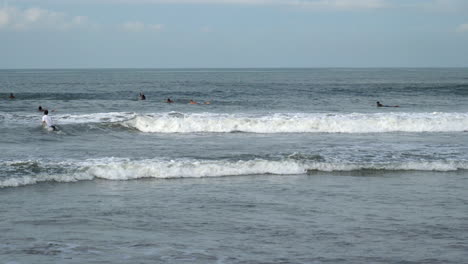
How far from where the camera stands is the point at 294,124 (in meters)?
25.0

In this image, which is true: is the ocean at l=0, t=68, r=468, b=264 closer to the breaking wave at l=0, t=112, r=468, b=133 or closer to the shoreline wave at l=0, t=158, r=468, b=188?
the shoreline wave at l=0, t=158, r=468, b=188

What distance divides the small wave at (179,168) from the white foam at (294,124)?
905 centimetres

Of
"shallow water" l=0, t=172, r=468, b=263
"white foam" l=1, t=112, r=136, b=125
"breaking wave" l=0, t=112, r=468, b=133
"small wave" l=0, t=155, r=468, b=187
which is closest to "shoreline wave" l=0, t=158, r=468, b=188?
"small wave" l=0, t=155, r=468, b=187

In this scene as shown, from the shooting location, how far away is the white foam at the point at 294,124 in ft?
81.0

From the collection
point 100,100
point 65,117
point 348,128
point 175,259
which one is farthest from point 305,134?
point 100,100

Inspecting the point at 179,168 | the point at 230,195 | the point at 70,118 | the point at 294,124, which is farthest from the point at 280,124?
the point at 230,195

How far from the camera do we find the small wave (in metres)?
13.7

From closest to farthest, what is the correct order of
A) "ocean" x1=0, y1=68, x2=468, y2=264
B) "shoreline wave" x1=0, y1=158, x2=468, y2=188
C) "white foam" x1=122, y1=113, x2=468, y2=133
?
→ "ocean" x1=0, y1=68, x2=468, y2=264
"shoreline wave" x1=0, y1=158, x2=468, y2=188
"white foam" x1=122, y1=113, x2=468, y2=133

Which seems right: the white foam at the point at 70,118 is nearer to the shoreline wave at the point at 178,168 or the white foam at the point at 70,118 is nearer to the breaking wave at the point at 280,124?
the breaking wave at the point at 280,124

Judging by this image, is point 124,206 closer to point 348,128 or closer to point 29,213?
point 29,213

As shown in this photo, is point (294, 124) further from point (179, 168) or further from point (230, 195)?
point (230, 195)

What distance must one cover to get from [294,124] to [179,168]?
1141cm

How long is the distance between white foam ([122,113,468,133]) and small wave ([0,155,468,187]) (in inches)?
356

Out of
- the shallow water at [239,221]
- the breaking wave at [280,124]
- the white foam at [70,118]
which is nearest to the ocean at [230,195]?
the shallow water at [239,221]
